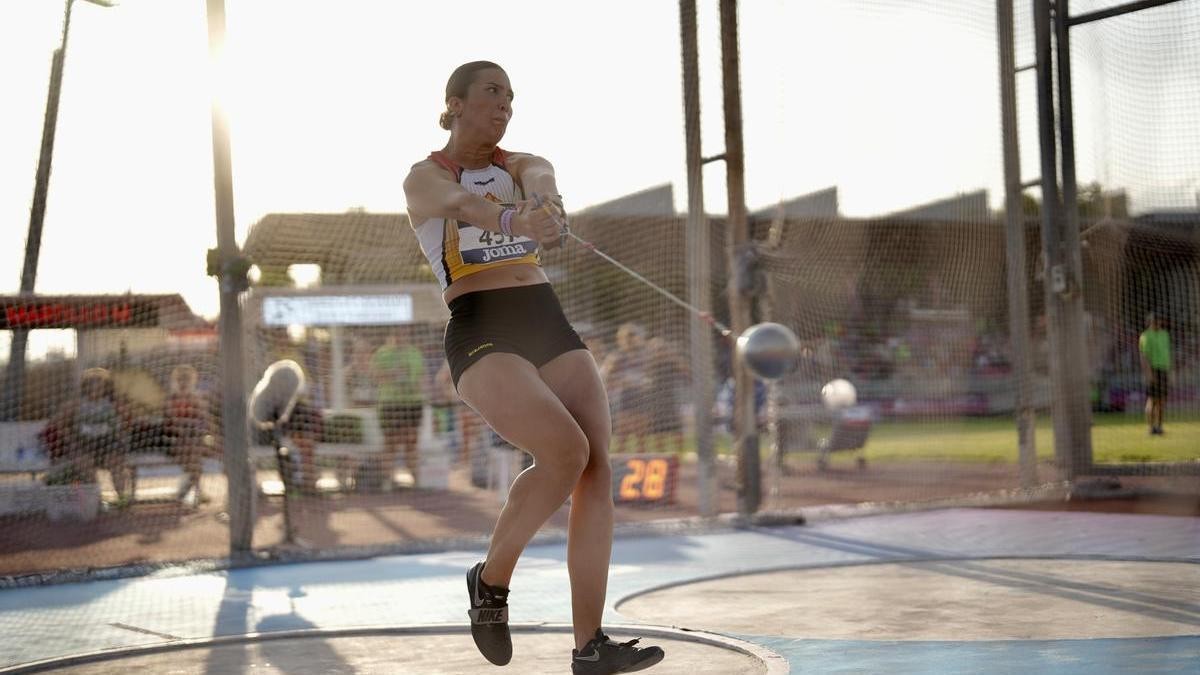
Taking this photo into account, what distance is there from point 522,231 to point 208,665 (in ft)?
7.24

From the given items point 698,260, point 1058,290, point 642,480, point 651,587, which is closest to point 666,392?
point 642,480

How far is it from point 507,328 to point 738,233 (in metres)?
6.51

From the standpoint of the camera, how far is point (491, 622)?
4.22 metres

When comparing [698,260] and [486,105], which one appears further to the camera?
[698,260]

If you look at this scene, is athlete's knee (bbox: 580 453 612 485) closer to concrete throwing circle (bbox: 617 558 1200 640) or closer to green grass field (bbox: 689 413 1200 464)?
concrete throwing circle (bbox: 617 558 1200 640)

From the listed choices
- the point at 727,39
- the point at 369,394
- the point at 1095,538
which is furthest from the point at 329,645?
the point at 369,394

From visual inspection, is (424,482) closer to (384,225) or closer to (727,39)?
(384,225)

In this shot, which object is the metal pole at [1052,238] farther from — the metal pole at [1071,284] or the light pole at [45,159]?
the light pole at [45,159]

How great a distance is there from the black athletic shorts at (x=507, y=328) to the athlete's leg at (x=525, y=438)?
43mm

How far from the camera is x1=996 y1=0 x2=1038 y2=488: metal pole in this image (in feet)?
38.8

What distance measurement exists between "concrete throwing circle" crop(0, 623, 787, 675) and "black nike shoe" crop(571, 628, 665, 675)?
469mm

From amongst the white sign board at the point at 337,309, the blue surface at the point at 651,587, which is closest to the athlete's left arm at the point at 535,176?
the blue surface at the point at 651,587

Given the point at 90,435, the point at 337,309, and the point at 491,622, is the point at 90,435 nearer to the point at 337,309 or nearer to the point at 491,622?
the point at 337,309

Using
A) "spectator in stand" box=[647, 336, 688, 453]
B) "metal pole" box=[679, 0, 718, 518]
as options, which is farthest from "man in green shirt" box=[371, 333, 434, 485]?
"metal pole" box=[679, 0, 718, 518]
